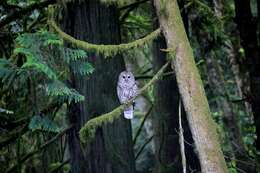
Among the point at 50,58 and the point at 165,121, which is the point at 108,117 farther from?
the point at 165,121

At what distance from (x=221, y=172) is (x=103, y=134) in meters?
1.63

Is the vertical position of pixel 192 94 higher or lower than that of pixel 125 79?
lower

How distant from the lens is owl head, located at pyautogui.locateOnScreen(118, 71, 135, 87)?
5.19m

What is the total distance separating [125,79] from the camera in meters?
5.22

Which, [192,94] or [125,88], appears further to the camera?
[125,88]

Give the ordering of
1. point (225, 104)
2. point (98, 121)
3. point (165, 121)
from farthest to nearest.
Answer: point (225, 104) < point (165, 121) < point (98, 121)

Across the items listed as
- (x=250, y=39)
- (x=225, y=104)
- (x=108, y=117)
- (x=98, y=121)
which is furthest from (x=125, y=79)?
(x=250, y=39)

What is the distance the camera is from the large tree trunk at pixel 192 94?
396cm

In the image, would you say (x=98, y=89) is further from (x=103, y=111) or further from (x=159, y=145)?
(x=159, y=145)

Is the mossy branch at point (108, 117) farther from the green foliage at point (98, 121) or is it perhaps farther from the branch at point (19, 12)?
the branch at point (19, 12)

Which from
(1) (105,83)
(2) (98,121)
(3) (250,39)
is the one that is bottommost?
(2) (98,121)

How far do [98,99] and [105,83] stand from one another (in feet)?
0.59

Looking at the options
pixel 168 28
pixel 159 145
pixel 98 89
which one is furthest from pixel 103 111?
pixel 159 145

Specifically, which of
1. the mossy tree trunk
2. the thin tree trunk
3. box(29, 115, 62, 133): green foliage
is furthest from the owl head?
the thin tree trunk
